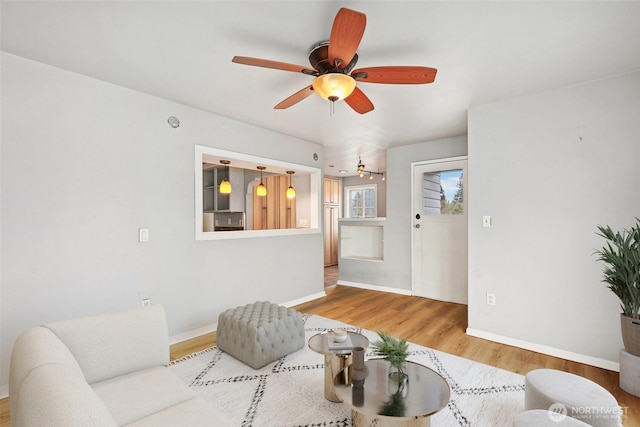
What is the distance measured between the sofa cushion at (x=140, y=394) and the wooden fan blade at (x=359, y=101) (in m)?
2.16

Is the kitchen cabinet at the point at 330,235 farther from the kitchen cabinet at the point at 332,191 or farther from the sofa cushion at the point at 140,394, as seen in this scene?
the sofa cushion at the point at 140,394

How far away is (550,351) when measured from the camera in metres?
2.80

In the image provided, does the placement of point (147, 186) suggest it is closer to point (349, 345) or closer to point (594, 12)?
point (349, 345)

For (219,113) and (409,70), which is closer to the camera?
(409,70)

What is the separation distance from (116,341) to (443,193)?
4.49 m

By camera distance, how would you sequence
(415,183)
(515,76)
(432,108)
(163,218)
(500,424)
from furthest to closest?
(415,183) < (432,108) < (163,218) < (515,76) < (500,424)

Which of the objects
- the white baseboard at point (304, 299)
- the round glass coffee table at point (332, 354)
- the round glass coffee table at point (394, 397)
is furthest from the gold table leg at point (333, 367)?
the white baseboard at point (304, 299)

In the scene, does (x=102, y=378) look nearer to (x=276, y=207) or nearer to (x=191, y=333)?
(x=191, y=333)

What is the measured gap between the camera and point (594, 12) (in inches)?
68.0

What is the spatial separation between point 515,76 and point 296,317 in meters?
2.92

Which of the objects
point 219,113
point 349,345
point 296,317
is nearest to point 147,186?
point 219,113

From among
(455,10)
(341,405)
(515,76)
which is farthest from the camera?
(515,76)

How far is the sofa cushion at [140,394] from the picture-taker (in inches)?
53.6

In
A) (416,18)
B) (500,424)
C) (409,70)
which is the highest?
(416,18)
